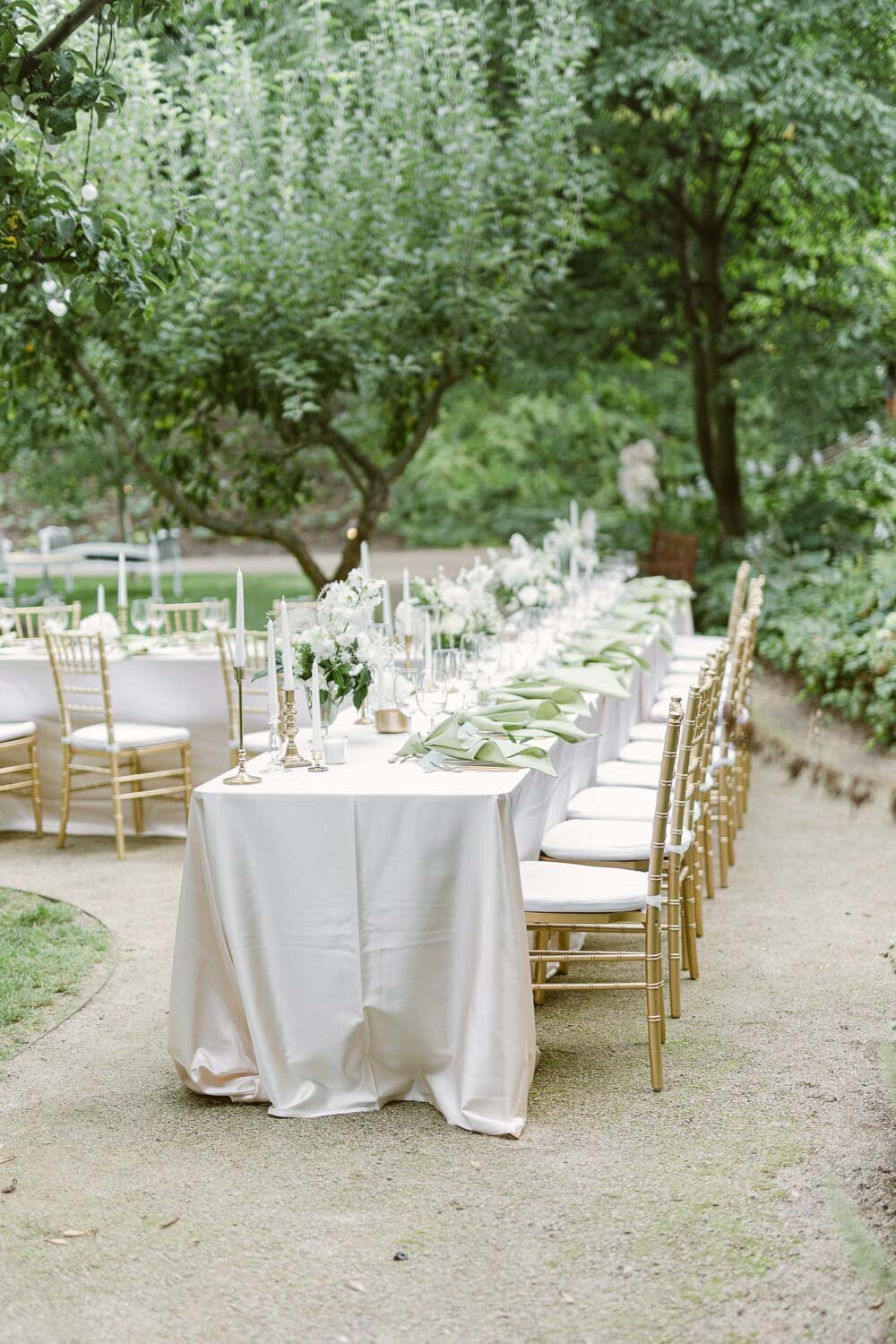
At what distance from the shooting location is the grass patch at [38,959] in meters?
4.54

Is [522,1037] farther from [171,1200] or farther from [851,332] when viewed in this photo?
[851,332]

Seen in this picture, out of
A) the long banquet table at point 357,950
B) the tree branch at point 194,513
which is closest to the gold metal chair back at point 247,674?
the long banquet table at point 357,950

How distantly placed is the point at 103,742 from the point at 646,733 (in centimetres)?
259

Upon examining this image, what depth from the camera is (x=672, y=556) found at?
13.0 metres

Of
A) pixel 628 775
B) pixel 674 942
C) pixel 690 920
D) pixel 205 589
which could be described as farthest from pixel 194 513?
pixel 205 589

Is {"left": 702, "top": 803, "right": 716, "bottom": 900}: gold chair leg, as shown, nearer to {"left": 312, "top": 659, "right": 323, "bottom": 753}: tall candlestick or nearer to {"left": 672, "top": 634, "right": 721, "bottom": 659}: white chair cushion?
{"left": 312, "top": 659, "right": 323, "bottom": 753}: tall candlestick

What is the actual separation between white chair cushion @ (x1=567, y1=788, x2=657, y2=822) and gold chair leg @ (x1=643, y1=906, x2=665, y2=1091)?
0.94 m

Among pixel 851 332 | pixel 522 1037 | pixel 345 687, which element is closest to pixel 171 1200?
pixel 522 1037

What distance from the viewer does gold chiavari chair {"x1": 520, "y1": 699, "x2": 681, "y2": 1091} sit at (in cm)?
381

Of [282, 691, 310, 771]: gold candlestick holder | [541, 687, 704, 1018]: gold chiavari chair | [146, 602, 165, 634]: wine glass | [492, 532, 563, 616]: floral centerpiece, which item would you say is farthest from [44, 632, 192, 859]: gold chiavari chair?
[541, 687, 704, 1018]: gold chiavari chair

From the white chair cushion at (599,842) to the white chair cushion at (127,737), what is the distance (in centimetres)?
273

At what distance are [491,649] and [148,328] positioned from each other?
463 cm

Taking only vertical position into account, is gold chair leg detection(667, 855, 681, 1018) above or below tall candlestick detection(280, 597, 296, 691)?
below

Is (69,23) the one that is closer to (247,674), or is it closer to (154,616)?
(247,674)
